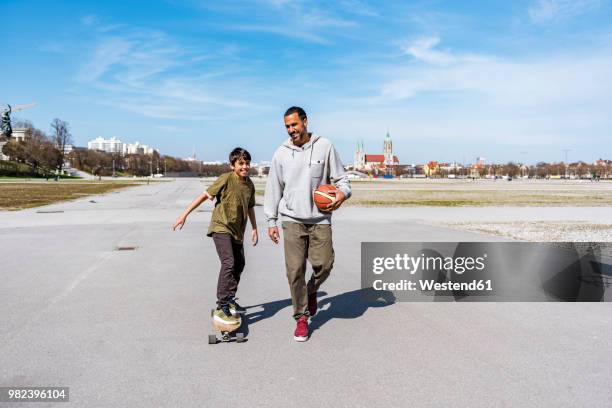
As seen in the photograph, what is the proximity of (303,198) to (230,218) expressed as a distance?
71cm

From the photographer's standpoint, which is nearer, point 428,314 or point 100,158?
point 428,314

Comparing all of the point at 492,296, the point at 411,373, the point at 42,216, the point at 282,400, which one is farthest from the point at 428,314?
the point at 42,216

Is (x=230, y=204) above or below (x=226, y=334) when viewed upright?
above

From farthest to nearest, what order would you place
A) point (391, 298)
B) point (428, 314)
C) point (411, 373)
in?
point (391, 298), point (428, 314), point (411, 373)

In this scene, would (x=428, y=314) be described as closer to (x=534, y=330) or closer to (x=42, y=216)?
(x=534, y=330)

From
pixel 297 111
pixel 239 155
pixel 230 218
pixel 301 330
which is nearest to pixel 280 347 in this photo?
pixel 301 330

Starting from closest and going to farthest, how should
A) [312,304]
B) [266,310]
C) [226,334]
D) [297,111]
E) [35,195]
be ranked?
Result: 1. [226,334]
2. [297,111]
3. [312,304]
4. [266,310]
5. [35,195]

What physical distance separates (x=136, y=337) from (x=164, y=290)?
1873 millimetres

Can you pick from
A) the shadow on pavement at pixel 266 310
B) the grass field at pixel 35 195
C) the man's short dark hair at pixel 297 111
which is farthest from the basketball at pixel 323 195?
the grass field at pixel 35 195

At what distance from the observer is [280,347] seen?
4.15 meters

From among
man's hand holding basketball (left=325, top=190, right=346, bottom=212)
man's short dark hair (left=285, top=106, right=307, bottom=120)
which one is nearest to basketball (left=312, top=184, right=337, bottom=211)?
man's hand holding basketball (left=325, top=190, right=346, bottom=212)

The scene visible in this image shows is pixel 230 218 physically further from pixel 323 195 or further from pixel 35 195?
pixel 35 195

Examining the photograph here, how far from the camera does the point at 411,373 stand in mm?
3543

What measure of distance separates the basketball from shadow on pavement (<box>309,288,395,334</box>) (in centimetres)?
117
